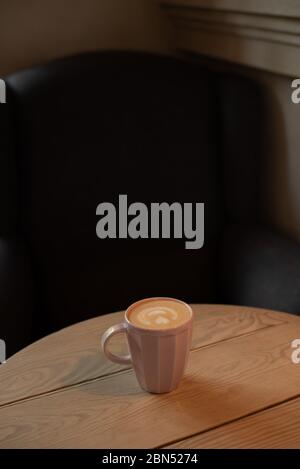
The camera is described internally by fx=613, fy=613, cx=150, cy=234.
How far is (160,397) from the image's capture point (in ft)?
2.41

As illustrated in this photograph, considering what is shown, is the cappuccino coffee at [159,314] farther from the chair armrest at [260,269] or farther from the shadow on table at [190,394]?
the chair armrest at [260,269]

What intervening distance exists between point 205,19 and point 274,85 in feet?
0.73

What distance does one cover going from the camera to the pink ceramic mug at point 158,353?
2.29 feet

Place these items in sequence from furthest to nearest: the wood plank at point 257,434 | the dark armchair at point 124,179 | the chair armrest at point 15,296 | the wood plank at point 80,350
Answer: the dark armchair at point 124,179, the chair armrest at point 15,296, the wood plank at point 80,350, the wood plank at point 257,434

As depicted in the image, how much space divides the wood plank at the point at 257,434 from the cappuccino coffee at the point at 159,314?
0.13 metres

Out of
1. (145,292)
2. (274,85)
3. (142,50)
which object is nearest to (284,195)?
(274,85)

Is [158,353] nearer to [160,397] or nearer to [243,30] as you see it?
[160,397]

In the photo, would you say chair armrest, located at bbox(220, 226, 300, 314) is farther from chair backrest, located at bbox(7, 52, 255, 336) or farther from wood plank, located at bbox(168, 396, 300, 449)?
wood plank, located at bbox(168, 396, 300, 449)

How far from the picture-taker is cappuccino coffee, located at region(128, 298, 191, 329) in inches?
28.3

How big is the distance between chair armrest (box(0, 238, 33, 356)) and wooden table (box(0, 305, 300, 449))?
0.83 ft

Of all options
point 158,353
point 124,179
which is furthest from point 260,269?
point 158,353

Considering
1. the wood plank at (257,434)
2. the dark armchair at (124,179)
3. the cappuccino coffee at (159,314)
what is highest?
the dark armchair at (124,179)

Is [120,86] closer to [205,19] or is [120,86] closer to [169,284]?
[205,19]

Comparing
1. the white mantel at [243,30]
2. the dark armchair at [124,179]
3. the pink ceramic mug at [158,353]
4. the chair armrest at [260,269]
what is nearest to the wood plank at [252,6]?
the white mantel at [243,30]
